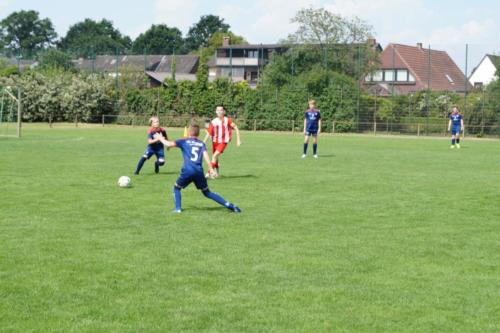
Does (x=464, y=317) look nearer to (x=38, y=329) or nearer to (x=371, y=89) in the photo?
(x=38, y=329)

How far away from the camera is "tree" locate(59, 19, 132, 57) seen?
14500cm

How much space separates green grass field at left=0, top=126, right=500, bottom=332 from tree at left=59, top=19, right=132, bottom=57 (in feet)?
435

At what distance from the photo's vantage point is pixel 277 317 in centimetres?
611

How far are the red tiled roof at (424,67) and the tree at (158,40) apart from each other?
6419 centimetres

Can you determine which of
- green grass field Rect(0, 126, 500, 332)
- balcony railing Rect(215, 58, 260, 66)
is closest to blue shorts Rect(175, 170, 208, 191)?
green grass field Rect(0, 126, 500, 332)

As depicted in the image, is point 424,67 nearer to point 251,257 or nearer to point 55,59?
point 55,59

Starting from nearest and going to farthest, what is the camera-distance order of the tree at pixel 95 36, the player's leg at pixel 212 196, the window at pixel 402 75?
the player's leg at pixel 212 196, the window at pixel 402 75, the tree at pixel 95 36

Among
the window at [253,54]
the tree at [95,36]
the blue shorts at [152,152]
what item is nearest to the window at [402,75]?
the window at [253,54]

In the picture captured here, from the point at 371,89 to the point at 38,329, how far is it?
168 feet

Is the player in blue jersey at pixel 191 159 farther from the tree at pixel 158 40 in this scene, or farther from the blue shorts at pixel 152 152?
the tree at pixel 158 40

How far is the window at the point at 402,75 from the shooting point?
7588 cm

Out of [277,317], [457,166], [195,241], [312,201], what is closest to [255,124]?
[457,166]

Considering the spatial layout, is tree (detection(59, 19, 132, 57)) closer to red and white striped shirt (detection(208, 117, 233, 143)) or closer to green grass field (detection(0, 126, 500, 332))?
red and white striped shirt (detection(208, 117, 233, 143))

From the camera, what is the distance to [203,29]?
146 meters
